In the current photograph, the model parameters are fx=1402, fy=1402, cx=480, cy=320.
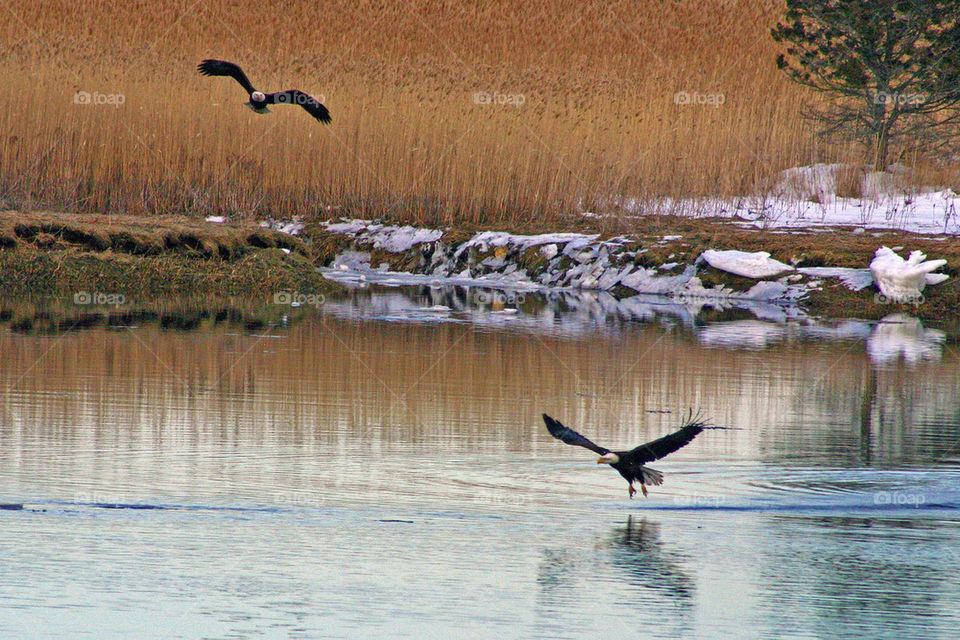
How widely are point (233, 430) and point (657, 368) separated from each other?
11.3ft

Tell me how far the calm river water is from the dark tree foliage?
903 centimetres

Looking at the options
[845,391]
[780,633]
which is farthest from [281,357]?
[780,633]

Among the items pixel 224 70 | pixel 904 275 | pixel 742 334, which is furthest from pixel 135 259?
pixel 904 275

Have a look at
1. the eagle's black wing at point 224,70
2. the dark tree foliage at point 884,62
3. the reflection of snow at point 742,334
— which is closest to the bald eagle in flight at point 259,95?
the eagle's black wing at point 224,70

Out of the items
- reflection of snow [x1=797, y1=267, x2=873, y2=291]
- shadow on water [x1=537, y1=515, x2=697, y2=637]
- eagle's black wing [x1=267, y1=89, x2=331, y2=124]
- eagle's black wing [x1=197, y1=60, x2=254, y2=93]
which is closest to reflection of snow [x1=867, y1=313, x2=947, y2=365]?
reflection of snow [x1=797, y1=267, x2=873, y2=291]

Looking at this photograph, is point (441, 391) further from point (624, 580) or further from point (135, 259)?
point (135, 259)

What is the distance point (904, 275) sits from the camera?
1306 centimetres

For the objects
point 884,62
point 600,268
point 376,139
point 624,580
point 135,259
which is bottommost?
Answer: point 624,580

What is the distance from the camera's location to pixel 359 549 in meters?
4.52

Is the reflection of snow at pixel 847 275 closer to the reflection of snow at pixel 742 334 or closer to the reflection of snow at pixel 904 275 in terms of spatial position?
the reflection of snow at pixel 904 275

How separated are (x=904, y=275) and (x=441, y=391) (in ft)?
22.2

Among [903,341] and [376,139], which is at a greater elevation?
[376,139]

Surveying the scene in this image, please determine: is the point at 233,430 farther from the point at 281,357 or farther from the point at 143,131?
the point at 143,131

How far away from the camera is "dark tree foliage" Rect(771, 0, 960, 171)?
699 inches
